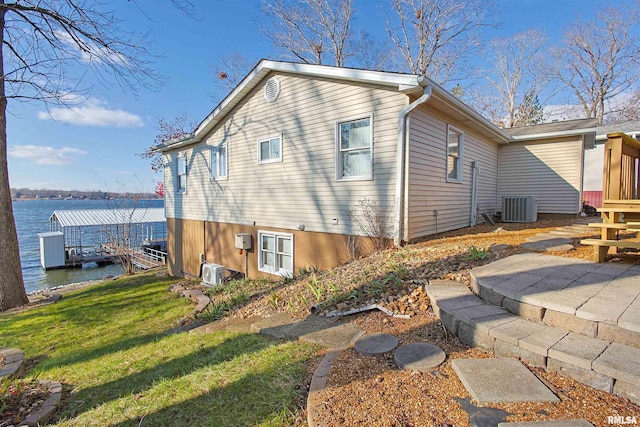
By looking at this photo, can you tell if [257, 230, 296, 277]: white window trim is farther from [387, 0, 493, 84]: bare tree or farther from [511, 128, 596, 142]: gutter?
[387, 0, 493, 84]: bare tree

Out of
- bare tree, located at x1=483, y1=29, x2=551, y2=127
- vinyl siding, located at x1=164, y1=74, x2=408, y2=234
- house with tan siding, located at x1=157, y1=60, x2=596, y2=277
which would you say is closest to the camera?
house with tan siding, located at x1=157, y1=60, x2=596, y2=277

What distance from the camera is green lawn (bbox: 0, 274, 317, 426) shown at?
7.48 feet

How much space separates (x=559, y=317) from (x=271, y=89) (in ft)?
26.2

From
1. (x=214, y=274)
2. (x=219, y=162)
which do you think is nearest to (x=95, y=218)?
(x=219, y=162)

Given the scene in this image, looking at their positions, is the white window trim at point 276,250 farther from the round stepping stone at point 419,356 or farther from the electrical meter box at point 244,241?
the round stepping stone at point 419,356

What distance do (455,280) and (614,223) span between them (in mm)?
2159

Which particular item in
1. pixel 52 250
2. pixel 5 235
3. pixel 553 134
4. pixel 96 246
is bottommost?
pixel 96 246

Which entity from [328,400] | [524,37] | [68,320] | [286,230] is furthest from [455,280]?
[524,37]

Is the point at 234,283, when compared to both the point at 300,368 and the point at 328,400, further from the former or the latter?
the point at 328,400

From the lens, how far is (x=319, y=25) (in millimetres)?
17109

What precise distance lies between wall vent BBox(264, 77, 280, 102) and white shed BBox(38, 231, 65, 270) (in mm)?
20728

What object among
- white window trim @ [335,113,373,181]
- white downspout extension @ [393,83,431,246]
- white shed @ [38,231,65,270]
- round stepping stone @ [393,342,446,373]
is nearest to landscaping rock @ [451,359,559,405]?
round stepping stone @ [393,342,446,373]

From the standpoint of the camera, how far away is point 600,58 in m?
19.3

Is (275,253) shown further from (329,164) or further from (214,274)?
(329,164)
